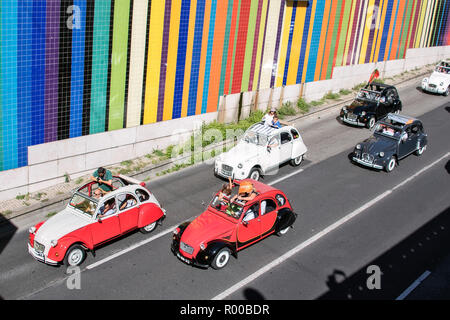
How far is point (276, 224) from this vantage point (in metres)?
14.1

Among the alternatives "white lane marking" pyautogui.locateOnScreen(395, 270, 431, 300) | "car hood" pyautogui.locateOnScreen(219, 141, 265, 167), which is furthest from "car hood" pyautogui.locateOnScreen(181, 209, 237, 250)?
"white lane marking" pyautogui.locateOnScreen(395, 270, 431, 300)

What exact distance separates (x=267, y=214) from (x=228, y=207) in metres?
1.20

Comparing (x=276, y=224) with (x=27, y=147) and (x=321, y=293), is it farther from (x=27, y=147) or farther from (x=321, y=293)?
(x=27, y=147)

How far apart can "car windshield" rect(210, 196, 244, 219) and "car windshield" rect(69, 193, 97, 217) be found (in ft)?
11.0

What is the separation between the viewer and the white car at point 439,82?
2952cm

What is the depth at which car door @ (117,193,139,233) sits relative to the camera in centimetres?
1361

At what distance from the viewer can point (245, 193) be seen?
1355 centimetres

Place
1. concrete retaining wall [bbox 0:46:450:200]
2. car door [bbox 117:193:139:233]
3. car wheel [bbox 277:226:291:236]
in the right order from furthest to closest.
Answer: concrete retaining wall [bbox 0:46:450:200]
car wheel [bbox 277:226:291:236]
car door [bbox 117:193:139:233]

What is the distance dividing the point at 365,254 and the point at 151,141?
32.3 feet

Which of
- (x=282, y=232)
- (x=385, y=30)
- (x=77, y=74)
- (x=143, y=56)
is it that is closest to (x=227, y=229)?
(x=282, y=232)

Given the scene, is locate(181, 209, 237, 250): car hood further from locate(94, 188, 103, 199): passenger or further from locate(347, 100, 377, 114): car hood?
locate(347, 100, 377, 114): car hood

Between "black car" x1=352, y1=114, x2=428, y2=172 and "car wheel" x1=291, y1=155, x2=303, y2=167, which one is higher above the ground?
"black car" x1=352, y1=114, x2=428, y2=172

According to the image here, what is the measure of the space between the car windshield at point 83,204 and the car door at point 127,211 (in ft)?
2.43

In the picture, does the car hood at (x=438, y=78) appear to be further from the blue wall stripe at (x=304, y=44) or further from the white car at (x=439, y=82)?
the blue wall stripe at (x=304, y=44)
